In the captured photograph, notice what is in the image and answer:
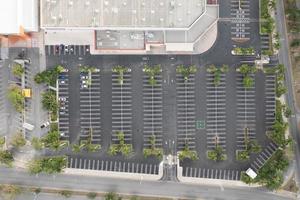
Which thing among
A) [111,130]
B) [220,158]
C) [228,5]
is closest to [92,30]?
[111,130]

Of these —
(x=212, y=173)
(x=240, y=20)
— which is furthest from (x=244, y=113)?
(x=240, y=20)

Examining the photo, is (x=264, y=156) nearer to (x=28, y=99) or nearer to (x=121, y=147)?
(x=121, y=147)

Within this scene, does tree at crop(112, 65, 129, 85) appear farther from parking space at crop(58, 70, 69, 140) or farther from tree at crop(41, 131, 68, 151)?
tree at crop(41, 131, 68, 151)

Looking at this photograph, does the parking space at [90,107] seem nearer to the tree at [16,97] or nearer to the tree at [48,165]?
the tree at [48,165]

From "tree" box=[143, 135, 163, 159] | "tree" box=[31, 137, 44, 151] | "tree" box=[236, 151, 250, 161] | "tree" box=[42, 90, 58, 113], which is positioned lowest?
"tree" box=[236, 151, 250, 161]

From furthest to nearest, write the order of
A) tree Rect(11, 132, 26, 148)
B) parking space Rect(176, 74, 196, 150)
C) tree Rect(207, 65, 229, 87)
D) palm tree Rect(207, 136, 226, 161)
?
A: parking space Rect(176, 74, 196, 150)
tree Rect(207, 65, 229, 87)
palm tree Rect(207, 136, 226, 161)
tree Rect(11, 132, 26, 148)

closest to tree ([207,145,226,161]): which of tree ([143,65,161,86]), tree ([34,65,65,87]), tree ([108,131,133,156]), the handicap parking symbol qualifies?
the handicap parking symbol

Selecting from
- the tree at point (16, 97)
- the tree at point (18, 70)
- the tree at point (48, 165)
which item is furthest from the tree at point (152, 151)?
the tree at point (18, 70)
